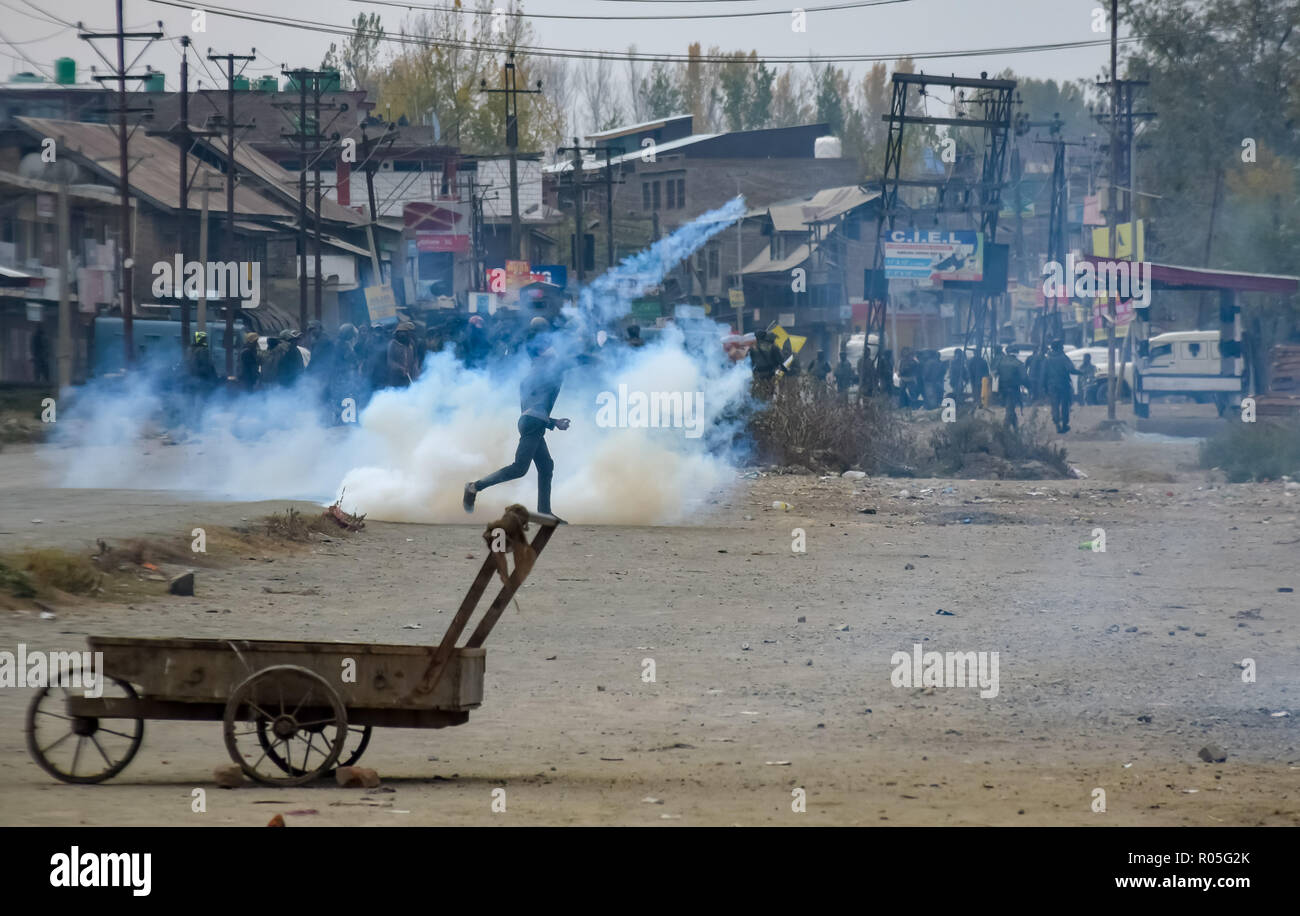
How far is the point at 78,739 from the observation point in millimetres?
7016

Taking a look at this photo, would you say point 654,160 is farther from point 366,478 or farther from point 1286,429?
point 366,478

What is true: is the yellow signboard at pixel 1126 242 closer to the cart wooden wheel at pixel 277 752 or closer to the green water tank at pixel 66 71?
the cart wooden wheel at pixel 277 752

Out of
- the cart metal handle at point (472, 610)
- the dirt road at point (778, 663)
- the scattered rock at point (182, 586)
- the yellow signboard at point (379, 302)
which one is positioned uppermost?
the yellow signboard at point (379, 302)

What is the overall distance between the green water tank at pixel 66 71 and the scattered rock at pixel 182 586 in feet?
180

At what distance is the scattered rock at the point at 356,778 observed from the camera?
662 cm

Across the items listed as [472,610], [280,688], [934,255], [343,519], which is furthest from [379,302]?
[280,688]

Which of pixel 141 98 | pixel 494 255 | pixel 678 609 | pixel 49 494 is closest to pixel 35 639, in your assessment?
pixel 678 609

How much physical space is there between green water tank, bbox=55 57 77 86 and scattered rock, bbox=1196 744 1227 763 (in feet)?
201

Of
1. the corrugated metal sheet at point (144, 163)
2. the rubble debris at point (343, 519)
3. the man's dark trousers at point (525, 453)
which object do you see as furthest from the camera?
the corrugated metal sheet at point (144, 163)

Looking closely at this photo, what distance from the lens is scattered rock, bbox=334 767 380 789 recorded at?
6625mm

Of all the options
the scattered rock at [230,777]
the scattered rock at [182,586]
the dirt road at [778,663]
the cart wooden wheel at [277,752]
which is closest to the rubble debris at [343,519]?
the dirt road at [778,663]

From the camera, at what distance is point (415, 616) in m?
11.4

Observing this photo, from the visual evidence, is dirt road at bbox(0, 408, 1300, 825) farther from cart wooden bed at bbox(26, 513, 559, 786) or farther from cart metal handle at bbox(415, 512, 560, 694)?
cart metal handle at bbox(415, 512, 560, 694)

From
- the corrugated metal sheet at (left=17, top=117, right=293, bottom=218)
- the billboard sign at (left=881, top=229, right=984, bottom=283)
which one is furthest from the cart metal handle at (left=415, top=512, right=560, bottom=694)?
the corrugated metal sheet at (left=17, top=117, right=293, bottom=218)
